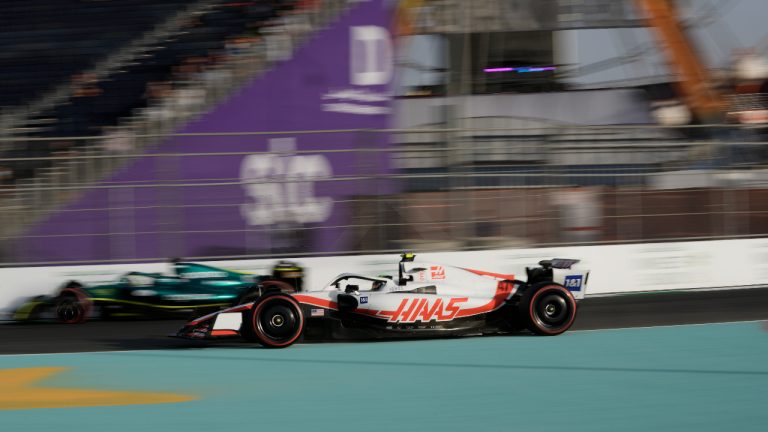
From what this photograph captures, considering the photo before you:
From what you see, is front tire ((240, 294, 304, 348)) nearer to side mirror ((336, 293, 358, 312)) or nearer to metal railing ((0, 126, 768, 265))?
side mirror ((336, 293, 358, 312))

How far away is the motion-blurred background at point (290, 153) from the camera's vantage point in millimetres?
13781

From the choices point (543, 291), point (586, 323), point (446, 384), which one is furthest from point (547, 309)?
point (446, 384)

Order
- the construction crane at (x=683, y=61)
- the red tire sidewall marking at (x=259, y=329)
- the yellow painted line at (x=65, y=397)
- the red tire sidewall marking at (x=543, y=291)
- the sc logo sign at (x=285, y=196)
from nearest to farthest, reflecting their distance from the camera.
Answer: the yellow painted line at (x=65, y=397), the red tire sidewall marking at (x=259, y=329), the red tire sidewall marking at (x=543, y=291), the sc logo sign at (x=285, y=196), the construction crane at (x=683, y=61)

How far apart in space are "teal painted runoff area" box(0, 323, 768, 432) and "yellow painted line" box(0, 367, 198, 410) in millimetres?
156

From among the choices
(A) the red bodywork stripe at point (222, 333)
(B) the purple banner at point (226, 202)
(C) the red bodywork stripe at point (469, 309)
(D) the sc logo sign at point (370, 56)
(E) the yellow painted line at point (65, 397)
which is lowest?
(E) the yellow painted line at point (65, 397)

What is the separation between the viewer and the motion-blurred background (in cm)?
1378

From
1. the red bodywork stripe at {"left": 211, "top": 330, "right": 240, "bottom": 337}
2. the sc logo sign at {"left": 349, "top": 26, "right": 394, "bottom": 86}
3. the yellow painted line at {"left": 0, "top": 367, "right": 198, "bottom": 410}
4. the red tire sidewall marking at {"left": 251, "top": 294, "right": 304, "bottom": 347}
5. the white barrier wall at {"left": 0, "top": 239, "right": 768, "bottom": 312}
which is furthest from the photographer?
the sc logo sign at {"left": 349, "top": 26, "right": 394, "bottom": 86}

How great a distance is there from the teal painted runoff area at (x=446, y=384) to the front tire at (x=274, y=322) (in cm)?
13

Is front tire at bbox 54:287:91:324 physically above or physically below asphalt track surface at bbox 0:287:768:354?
above

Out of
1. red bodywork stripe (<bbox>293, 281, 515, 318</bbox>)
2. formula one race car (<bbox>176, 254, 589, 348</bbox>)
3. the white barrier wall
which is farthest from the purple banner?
red bodywork stripe (<bbox>293, 281, 515, 318</bbox>)

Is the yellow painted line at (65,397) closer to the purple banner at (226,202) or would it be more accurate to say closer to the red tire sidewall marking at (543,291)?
the red tire sidewall marking at (543,291)

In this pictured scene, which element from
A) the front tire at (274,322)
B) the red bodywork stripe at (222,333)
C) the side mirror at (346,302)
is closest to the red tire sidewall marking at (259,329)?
the front tire at (274,322)

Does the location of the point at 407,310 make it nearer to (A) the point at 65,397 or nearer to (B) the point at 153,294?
(A) the point at 65,397

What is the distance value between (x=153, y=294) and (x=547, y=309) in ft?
17.3
